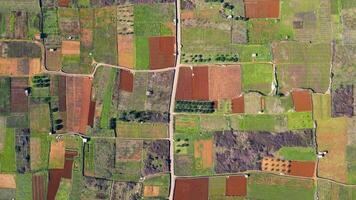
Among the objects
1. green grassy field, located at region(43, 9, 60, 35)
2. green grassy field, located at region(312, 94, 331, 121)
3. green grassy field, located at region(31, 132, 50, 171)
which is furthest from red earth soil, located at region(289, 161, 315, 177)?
green grassy field, located at region(43, 9, 60, 35)

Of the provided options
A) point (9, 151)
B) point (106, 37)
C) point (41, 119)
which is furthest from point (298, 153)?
point (9, 151)

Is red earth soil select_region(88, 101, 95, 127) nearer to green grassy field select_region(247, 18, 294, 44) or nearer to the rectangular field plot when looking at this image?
green grassy field select_region(247, 18, 294, 44)

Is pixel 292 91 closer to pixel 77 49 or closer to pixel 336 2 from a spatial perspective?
pixel 336 2

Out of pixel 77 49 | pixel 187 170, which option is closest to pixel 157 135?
pixel 187 170

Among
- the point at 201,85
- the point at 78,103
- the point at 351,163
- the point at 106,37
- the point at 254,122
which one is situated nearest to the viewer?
the point at 351,163

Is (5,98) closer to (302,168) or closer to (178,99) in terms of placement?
(178,99)

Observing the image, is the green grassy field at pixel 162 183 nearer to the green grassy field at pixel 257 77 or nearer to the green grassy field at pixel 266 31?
the green grassy field at pixel 257 77
